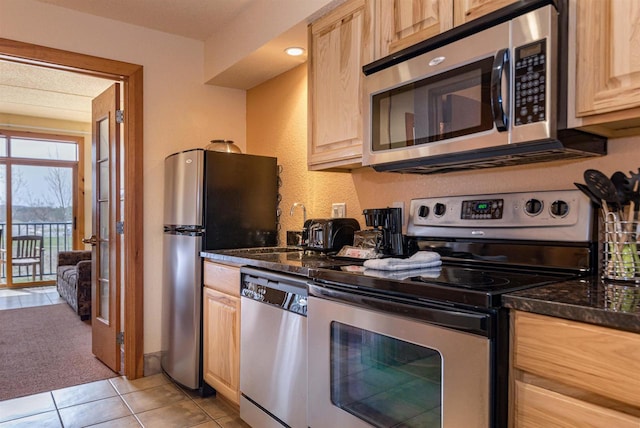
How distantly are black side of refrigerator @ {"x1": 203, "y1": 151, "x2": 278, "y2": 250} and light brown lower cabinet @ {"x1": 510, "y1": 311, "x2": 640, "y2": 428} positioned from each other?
6.35 ft

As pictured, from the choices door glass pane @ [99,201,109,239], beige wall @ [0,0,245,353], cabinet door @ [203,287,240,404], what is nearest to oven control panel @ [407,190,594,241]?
cabinet door @ [203,287,240,404]

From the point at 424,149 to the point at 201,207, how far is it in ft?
4.84

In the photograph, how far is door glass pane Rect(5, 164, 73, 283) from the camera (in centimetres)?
642

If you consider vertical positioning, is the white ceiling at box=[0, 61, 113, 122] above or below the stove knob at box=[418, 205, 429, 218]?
above

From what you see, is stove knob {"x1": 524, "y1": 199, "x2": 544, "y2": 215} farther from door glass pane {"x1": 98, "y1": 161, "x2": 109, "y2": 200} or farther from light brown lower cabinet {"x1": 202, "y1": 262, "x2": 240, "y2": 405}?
door glass pane {"x1": 98, "y1": 161, "x2": 109, "y2": 200}

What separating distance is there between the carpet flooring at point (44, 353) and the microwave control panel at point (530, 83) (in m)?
2.94

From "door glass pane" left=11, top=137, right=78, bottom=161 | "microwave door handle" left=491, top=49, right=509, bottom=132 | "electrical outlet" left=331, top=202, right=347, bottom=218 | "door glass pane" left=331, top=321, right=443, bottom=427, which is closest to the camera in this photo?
"door glass pane" left=331, top=321, right=443, bottom=427

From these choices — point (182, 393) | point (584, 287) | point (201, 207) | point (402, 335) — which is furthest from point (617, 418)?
point (182, 393)

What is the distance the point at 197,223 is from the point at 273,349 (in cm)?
103

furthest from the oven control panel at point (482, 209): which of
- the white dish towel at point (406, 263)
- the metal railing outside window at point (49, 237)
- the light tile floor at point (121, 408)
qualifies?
the metal railing outside window at point (49, 237)

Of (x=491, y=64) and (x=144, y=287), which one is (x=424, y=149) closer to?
(x=491, y=64)

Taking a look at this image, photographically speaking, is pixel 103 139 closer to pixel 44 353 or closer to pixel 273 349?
pixel 44 353

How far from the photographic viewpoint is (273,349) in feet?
6.25

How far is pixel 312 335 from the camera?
165 centimetres
